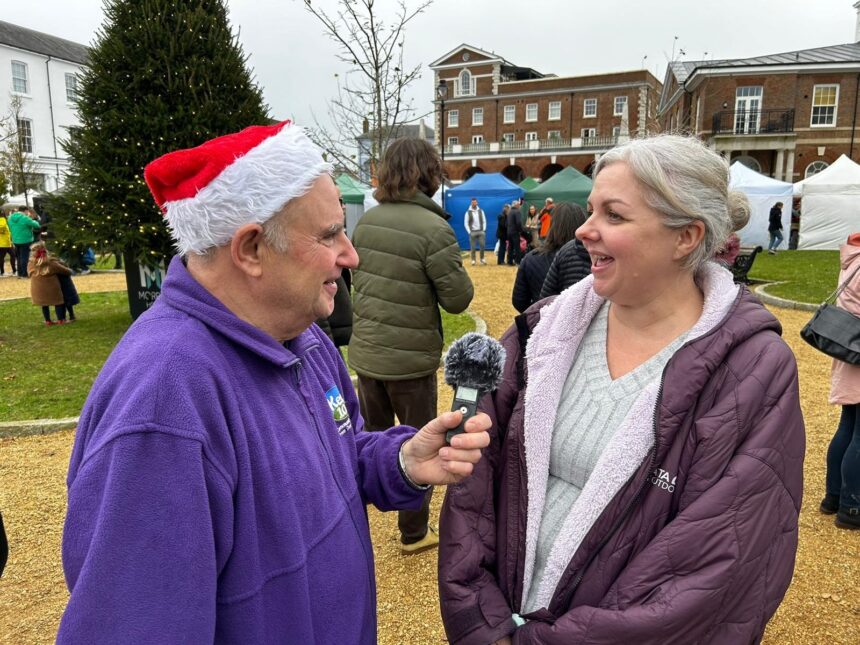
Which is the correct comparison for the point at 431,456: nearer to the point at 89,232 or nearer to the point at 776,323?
the point at 776,323

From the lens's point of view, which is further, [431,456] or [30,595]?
[30,595]

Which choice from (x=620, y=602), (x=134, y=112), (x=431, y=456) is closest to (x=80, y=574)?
(x=431, y=456)

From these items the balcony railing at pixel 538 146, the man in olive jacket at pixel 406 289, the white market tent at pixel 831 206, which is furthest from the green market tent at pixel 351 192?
the balcony railing at pixel 538 146

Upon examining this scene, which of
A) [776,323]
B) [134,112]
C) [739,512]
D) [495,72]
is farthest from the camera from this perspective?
[495,72]

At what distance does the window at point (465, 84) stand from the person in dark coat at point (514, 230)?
44408 mm

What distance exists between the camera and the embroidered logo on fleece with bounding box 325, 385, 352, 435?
169cm

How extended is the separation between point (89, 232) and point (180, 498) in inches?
330

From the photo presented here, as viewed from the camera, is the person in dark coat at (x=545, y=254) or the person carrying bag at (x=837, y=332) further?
the person in dark coat at (x=545, y=254)

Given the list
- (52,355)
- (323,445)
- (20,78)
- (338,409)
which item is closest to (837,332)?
(338,409)

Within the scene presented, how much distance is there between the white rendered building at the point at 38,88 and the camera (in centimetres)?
3906

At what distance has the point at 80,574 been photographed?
3.52ft

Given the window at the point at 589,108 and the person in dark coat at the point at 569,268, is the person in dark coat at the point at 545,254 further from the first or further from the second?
the window at the point at 589,108

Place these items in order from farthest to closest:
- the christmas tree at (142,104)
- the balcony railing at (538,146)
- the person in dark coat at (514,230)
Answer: the balcony railing at (538,146)
the person in dark coat at (514,230)
the christmas tree at (142,104)

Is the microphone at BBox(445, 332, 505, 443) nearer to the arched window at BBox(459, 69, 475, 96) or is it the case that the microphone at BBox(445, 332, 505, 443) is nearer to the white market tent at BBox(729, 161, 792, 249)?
the white market tent at BBox(729, 161, 792, 249)
